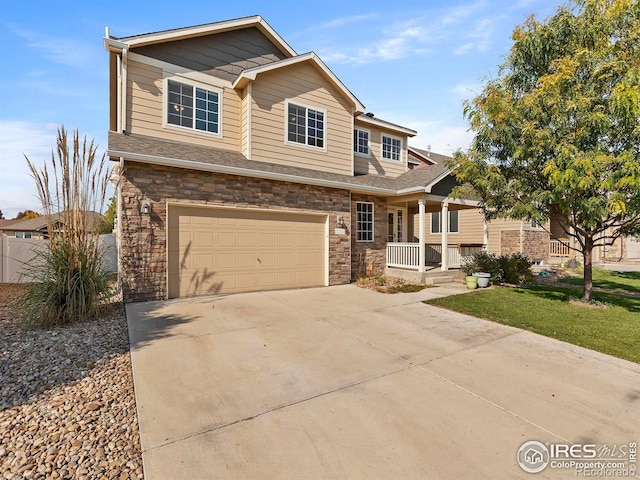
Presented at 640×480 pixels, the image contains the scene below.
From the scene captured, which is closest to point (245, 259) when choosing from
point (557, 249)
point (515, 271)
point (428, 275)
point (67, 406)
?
point (67, 406)

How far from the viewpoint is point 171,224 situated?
7.36 meters

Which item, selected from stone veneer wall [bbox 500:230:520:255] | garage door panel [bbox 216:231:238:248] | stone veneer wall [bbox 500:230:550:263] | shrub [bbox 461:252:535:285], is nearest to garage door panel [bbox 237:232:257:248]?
garage door panel [bbox 216:231:238:248]

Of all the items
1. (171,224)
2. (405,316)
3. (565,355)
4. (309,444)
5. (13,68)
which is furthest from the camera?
(13,68)

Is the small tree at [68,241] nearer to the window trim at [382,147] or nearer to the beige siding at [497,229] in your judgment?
the window trim at [382,147]

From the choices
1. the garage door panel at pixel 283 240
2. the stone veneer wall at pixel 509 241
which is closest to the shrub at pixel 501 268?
the stone veneer wall at pixel 509 241

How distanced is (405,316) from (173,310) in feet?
15.9

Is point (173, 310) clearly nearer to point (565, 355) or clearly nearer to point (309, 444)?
point (309, 444)

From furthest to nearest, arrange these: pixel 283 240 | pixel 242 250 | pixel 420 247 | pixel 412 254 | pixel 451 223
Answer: pixel 451 223 < pixel 412 254 < pixel 420 247 < pixel 283 240 < pixel 242 250

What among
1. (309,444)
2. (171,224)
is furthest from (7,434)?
(171,224)

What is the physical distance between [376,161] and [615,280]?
35.3 ft

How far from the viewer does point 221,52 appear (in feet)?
31.0

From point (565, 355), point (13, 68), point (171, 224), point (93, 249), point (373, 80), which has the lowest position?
point (565, 355)

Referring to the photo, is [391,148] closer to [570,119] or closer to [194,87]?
[570,119]

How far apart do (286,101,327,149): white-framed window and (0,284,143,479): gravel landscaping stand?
7.46 metres
